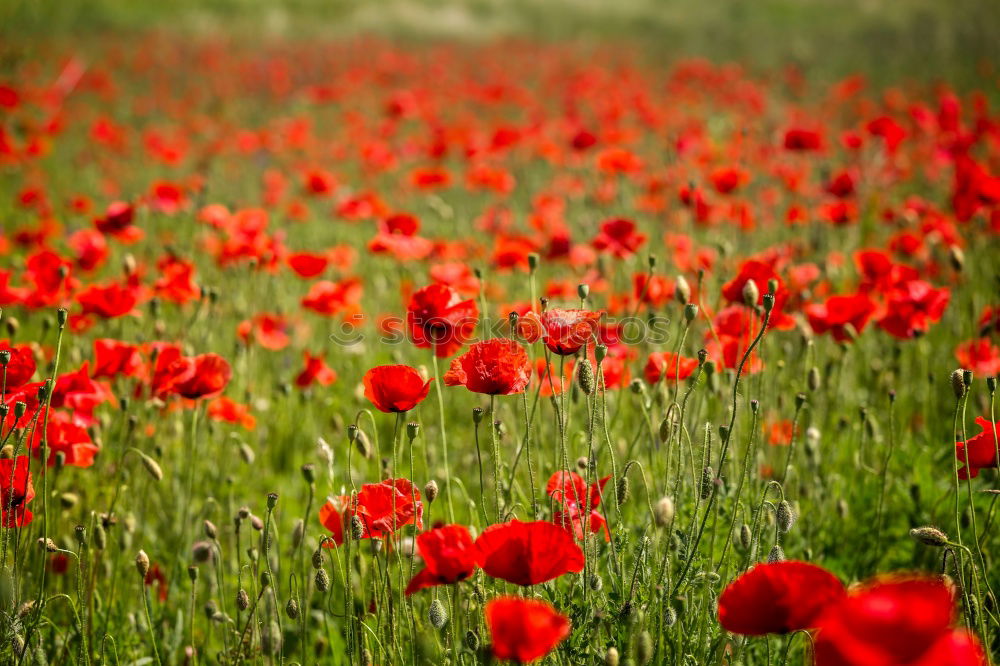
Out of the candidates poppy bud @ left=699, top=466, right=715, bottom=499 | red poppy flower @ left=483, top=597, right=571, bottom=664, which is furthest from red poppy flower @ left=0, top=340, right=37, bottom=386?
poppy bud @ left=699, top=466, right=715, bottom=499

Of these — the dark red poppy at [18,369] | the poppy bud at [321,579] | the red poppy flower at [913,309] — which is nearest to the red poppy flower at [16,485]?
the dark red poppy at [18,369]

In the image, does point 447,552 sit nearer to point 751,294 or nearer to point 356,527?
point 356,527

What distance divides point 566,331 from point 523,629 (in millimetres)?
803

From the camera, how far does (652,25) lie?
68.6 feet

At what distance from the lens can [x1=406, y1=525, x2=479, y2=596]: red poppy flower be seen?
1.25 meters

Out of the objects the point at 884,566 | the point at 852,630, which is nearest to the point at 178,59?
the point at 884,566

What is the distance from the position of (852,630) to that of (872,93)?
37.9 feet

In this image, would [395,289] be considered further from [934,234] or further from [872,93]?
[872,93]

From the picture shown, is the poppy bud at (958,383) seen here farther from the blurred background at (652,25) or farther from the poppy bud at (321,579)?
the blurred background at (652,25)

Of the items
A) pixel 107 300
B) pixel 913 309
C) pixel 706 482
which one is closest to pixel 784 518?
pixel 706 482

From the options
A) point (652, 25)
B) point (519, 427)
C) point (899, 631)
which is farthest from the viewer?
point (652, 25)

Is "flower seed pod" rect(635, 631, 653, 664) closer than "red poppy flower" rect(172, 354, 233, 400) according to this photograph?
Yes

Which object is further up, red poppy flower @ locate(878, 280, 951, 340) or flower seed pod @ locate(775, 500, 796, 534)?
red poppy flower @ locate(878, 280, 951, 340)

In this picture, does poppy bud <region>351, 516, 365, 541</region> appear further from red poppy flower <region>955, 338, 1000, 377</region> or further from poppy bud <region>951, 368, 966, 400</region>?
red poppy flower <region>955, 338, 1000, 377</region>
